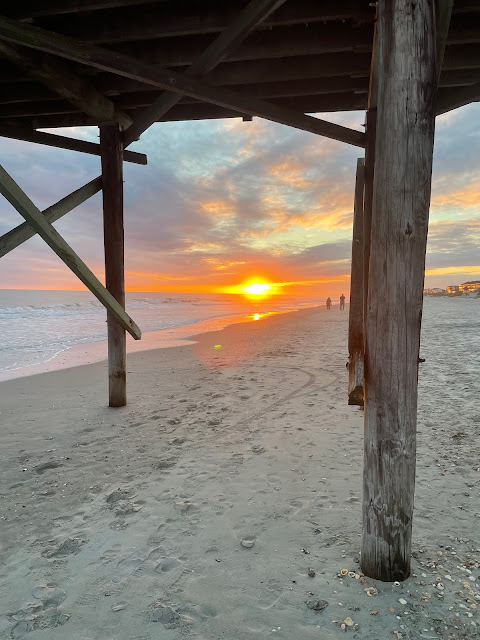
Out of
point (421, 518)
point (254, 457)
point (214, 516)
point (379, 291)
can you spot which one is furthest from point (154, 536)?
point (379, 291)

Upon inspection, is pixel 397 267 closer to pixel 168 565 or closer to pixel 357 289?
pixel 357 289

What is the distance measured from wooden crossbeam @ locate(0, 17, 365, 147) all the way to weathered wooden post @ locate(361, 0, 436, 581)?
1.75 metres

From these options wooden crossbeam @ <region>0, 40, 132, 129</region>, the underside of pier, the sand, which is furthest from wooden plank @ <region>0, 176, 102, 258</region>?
the sand

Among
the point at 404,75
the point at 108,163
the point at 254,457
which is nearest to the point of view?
the point at 404,75

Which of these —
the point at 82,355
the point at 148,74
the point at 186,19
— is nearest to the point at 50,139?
the point at 148,74

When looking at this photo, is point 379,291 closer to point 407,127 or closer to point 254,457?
point 407,127

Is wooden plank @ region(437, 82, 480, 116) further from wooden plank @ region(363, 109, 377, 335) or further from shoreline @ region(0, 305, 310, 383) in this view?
shoreline @ region(0, 305, 310, 383)

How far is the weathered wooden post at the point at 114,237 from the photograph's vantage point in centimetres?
482

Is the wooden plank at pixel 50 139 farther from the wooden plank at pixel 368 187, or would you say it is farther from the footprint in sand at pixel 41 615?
the footprint in sand at pixel 41 615

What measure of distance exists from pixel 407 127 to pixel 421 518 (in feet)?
8.60

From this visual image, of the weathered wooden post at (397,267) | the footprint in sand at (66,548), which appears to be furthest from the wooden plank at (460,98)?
the footprint in sand at (66,548)

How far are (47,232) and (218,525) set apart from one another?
3190mm

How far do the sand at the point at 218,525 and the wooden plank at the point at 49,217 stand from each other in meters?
2.27

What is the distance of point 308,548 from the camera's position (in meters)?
2.38
